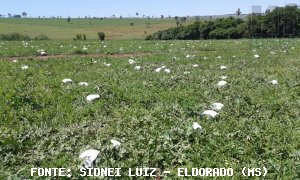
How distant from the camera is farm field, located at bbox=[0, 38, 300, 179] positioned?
5.21m

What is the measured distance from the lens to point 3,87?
8930mm

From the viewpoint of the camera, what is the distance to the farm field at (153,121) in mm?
5211

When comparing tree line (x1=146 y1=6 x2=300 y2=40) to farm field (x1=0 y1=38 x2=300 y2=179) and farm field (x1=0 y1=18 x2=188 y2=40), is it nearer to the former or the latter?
farm field (x1=0 y1=18 x2=188 y2=40)

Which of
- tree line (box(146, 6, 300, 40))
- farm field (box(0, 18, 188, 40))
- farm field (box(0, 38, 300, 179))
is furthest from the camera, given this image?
farm field (box(0, 18, 188, 40))

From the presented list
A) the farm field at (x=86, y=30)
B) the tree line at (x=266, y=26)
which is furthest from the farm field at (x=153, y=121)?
the farm field at (x=86, y=30)

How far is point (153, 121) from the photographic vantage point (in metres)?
6.77

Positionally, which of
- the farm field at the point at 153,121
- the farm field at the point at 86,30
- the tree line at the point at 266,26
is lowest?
the farm field at the point at 153,121

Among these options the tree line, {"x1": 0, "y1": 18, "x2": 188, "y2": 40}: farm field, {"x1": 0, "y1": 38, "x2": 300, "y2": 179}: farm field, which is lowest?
{"x1": 0, "y1": 38, "x2": 300, "y2": 179}: farm field

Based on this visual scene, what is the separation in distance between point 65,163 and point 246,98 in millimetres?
4575

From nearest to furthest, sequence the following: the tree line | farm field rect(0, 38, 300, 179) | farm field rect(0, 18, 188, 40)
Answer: farm field rect(0, 38, 300, 179), the tree line, farm field rect(0, 18, 188, 40)

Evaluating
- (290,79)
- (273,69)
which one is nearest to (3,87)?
(290,79)

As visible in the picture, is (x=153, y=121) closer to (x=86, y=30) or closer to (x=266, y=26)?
(x=266, y=26)

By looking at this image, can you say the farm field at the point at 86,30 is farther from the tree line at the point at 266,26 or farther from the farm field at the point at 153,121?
the farm field at the point at 153,121

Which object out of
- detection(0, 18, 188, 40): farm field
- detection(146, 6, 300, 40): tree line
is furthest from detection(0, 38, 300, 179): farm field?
detection(0, 18, 188, 40): farm field
